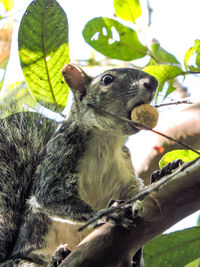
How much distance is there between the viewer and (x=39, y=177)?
2.02 m

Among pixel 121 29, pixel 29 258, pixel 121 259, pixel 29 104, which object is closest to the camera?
pixel 121 259

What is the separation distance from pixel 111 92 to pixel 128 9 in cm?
42

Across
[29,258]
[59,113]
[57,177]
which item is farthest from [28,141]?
[29,258]

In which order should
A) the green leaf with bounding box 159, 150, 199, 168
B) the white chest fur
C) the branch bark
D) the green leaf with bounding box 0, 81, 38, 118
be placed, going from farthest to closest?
the green leaf with bounding box 0, 81, 38, 118
the white chest fur
the green leaf with bounding box 159, 150, 199, 168
the branch bark

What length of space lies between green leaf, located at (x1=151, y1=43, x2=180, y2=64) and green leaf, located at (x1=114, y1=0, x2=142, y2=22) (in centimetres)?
28

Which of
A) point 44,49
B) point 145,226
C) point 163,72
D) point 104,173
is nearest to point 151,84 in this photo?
point 163,72

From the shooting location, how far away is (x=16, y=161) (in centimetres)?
213

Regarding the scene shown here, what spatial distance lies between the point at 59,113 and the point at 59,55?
31 cm

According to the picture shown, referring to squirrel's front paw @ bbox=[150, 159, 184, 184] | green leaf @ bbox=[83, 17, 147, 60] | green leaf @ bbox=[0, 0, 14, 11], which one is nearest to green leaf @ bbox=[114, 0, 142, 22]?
green leaf @ bbox=[83, 17, 147, 60]

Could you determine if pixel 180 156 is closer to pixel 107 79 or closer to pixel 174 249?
pixel 174 249

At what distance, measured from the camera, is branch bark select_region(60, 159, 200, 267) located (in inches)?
46.4

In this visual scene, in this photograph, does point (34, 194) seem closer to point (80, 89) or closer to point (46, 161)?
point (46, 161)

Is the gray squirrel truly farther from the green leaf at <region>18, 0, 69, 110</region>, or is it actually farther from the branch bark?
the branch bark

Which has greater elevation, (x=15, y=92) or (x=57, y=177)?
(x=15, y=92)
